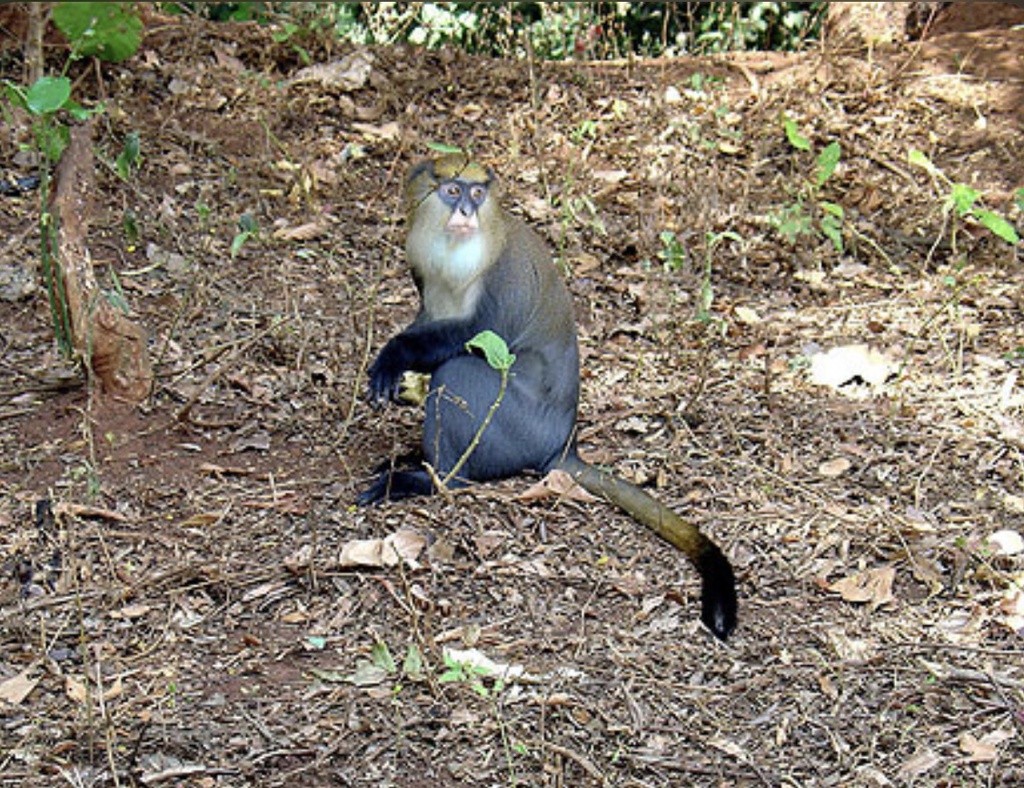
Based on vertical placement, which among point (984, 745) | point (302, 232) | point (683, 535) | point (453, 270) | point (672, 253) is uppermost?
point (453, 270)

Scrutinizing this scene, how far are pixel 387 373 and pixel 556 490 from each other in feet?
2.43

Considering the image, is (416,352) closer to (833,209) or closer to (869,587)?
(869,587)

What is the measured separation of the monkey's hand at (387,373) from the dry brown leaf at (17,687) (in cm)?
159

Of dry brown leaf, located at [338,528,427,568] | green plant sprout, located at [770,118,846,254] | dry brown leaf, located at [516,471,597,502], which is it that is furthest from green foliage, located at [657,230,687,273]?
dry brown leaf, located at [338,528,427,568]

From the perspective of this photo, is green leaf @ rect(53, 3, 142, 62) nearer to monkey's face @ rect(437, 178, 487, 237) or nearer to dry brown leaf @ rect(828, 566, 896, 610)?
monkey's face @ rect(437, 178, 487, 237)

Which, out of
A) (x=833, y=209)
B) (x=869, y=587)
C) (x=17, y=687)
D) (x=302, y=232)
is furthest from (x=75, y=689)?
(x=833, y=209)

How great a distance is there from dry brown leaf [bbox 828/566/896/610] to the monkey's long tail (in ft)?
1.17

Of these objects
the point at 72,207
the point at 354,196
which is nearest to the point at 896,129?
the point at 354,196

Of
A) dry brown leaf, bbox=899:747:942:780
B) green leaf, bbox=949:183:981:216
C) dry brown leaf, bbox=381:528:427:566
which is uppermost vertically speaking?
green leaf, bbox=949:183:981:216

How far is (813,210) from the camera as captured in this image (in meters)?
7.27

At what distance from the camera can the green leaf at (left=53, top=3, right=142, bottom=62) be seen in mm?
6531

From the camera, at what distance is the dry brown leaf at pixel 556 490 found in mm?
4914

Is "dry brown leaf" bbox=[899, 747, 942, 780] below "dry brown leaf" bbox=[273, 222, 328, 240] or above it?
below

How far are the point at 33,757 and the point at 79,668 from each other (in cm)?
42
